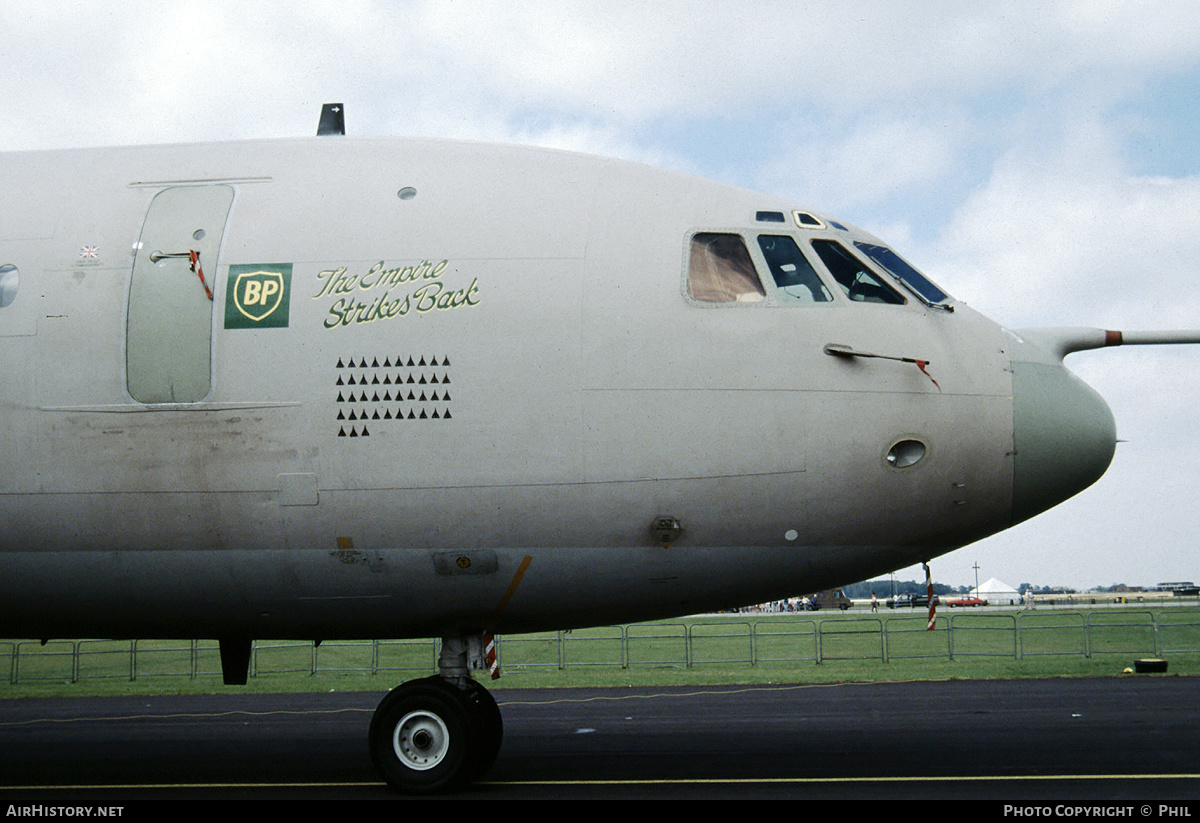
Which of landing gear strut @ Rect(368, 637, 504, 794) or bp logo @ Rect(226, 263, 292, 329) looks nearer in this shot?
bp logo @ Rect(226, 263, 292, 329)

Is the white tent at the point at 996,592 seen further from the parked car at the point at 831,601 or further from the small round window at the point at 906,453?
the small round window at the point at 906,453

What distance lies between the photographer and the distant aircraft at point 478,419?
804 cm

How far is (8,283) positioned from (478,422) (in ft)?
13.4

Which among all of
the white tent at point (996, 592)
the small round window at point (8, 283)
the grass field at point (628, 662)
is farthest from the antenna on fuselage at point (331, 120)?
Result: the white tent at point (996, 592)

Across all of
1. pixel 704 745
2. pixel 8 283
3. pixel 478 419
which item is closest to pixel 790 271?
pixel 478 419

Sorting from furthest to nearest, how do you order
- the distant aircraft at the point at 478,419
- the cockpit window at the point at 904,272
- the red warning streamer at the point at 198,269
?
the cockpit window at the point at 904,272, the red warning streamer at the point at 198,269, the distant aircraft at the point at 478,419

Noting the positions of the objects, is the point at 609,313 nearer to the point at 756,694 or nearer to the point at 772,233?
the point at 772,233

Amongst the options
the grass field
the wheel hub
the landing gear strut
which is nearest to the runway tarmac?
the landing gear strut

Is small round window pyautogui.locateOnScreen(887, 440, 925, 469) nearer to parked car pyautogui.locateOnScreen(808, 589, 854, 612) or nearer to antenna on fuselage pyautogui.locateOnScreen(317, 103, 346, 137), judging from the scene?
antenna on fuselage pyautogui.locateOnScreen(317, 103, 346, 137)

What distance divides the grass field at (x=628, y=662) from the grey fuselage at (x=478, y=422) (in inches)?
500

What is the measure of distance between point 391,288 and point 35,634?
14.4 ft

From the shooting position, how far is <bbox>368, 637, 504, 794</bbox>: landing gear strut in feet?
27.7

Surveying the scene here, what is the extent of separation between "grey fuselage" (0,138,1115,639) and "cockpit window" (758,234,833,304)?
0.27ft

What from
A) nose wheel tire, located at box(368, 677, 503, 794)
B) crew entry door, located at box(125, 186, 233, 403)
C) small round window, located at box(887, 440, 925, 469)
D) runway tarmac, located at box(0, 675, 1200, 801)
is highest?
crew entry door, located at box(125, 186, 233, 403)
